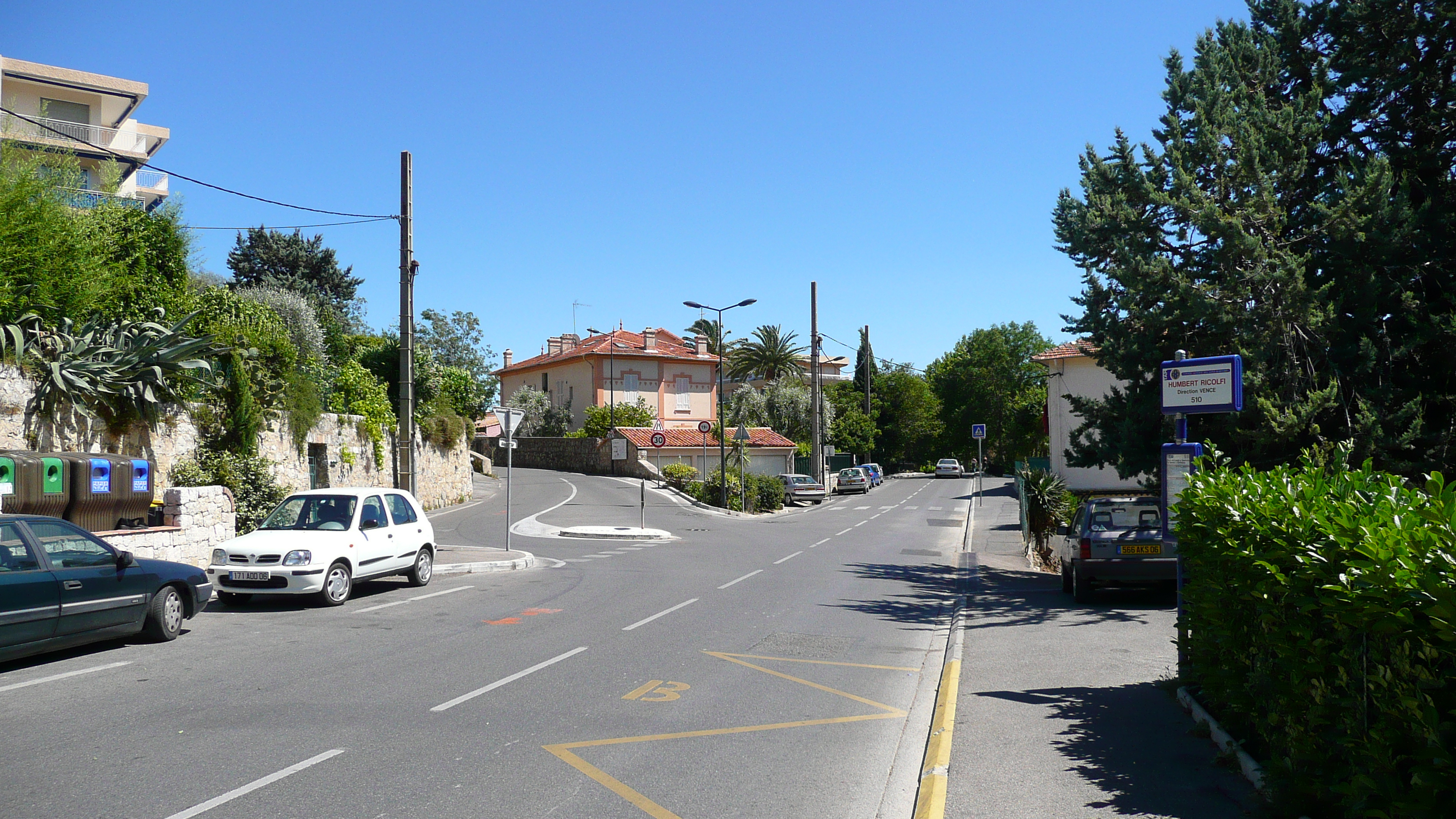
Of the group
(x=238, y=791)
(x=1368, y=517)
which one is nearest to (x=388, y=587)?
(x=238, y=791)

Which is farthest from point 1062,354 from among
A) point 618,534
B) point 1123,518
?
point 1123,518

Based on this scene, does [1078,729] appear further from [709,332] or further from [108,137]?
[709,332]

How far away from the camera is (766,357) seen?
75438mm

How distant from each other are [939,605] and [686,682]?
6.88m

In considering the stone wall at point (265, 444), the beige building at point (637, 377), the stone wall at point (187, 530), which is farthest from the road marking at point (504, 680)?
the beige building at point (637, 377)

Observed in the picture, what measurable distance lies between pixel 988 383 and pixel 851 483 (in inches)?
1443

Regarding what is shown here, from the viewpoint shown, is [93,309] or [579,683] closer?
[579,683]

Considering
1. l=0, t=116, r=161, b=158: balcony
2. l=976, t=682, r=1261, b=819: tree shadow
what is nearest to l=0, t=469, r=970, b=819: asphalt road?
l=976, t=682, r=1261, b=819: tree shadow

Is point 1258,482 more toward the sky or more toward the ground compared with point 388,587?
more toward the sky

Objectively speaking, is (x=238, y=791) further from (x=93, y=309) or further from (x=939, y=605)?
(x=93, y=309)

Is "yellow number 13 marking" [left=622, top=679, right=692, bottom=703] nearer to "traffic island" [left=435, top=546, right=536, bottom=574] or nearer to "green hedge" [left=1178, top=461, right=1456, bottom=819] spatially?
"green hedge" [left=1178, top=461, right=1456, bottom=819]

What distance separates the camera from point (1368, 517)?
4.16 metres

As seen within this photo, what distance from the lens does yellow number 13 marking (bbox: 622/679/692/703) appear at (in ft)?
25.4

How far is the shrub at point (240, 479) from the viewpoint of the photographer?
17.7 m
